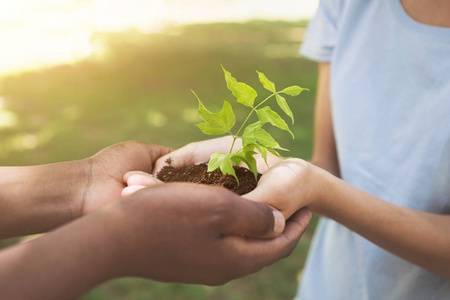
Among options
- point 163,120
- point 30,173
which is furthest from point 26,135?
point 30,173

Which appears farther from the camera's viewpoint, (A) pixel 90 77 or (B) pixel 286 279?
(A) pixel 90 77

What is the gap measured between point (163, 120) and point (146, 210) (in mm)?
6579

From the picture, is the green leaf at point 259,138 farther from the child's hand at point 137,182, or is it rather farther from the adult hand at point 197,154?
the child's hand at point 137,182

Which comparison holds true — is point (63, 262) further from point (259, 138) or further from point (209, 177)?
point (259, 138)

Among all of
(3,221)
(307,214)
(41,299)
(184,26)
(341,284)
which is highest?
(41,299)

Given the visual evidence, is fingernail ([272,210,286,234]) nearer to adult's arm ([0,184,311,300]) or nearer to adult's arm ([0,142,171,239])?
adult's arm ([0,184,311,300])

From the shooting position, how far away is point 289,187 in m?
1.55

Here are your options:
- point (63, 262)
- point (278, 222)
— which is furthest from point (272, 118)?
point (63, 262)

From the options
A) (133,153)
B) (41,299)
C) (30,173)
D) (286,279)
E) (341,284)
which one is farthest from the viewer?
(286,279)

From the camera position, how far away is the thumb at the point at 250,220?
1.33 m

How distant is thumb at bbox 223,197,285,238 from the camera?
1331 mm

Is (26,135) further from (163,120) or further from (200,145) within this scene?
(200,145)

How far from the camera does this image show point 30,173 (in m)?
1.86

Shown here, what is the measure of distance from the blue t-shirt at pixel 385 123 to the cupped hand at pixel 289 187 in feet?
2.18
